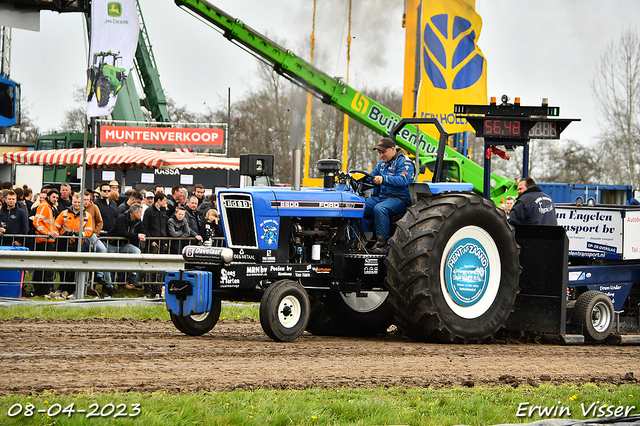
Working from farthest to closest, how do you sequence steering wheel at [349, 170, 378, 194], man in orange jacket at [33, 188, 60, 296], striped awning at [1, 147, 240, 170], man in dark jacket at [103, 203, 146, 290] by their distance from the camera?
striped awning at [1, 147, 240, 170]
man in dark jacket at [103, 203, 146, 290]
man in orange jacket at [33, 188, 60, 296]
steering wheel at [349, 170, 378, 194]

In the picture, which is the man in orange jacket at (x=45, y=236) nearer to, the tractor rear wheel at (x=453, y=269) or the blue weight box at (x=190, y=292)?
the blue weight box at (x=190, y=292)

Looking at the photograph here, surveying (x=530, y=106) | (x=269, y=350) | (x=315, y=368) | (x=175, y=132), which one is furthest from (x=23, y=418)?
(x=175, y=132)

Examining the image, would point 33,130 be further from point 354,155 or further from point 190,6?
point 190,6

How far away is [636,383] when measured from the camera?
637 centimetres

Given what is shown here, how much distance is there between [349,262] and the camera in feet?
27.5

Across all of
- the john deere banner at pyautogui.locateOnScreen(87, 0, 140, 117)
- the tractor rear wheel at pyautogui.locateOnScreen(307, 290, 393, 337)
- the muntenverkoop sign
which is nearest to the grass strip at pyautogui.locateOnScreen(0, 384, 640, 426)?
the tractor rear wheel at pyautogui.locateOnScreen(307, 290, 393, 337)

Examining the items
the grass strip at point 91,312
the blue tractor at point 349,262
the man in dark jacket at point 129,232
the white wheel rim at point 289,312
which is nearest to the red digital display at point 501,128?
the blue tractor at point 349,262

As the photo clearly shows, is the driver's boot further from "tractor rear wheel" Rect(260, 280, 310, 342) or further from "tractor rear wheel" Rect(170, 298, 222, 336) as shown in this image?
"tractor rear wheel" Rect(170, 298, 222, 336)

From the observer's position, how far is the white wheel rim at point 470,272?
26.9 feet

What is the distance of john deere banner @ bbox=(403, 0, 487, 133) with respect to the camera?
22078 mm

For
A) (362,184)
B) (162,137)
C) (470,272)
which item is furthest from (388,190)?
(162,137)

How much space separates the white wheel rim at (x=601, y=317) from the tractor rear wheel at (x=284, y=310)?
3.68 m

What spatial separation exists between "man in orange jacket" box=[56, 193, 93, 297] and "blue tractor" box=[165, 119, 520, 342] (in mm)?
5034

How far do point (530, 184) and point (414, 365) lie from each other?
390 centimetres
